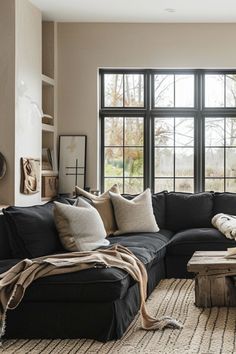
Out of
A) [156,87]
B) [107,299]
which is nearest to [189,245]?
[107,299]

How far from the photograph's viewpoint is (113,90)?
8.43 metres

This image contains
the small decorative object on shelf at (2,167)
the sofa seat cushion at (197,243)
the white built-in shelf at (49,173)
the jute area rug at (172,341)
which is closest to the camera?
the jute area rug at (172,341)

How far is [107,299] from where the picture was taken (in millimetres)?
3857

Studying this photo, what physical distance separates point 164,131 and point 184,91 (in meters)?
0.60

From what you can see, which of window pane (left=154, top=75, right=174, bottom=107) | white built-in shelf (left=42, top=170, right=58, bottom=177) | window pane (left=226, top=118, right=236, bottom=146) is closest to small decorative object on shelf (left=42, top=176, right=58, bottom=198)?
white built-in shelf (left=42, top=170, right=58, bottom=177)

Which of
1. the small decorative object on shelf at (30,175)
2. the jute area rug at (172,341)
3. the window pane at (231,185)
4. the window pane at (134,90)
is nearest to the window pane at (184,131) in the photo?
the window pane at (134,90)

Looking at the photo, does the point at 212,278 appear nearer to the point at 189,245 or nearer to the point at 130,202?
the point at 189,245

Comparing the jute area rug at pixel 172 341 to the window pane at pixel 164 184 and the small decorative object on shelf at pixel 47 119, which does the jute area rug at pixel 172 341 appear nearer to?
the window pane at pixel 164 184

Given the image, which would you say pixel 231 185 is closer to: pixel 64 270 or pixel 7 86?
pixel 7 86

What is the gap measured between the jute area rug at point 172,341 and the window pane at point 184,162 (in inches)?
148

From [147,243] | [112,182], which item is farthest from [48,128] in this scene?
[147,243]

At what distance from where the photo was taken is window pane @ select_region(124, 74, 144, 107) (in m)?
8.39

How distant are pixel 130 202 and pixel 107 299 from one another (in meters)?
2.75

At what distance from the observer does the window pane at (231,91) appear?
830 cm
